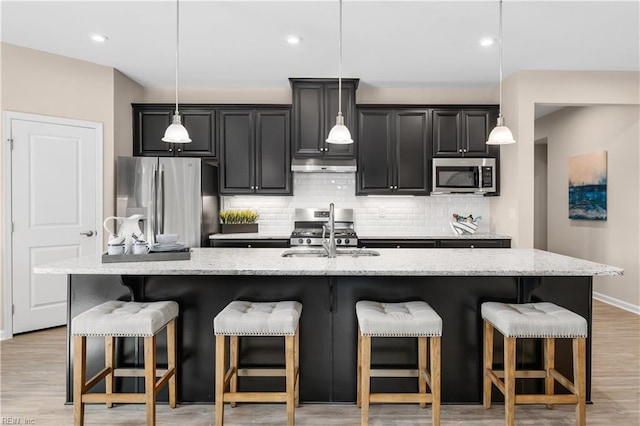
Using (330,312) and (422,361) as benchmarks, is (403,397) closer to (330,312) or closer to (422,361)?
(422,361)

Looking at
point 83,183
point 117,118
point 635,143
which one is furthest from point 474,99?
point 83,183

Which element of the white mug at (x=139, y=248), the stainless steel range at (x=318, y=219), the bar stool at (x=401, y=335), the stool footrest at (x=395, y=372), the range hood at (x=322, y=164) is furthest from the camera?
the stainless steel range at (x=318, y=219)

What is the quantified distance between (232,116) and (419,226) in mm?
2691

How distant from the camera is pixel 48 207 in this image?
3.98 meters

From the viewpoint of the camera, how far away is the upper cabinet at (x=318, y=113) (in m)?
4.62

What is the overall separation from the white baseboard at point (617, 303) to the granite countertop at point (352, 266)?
305cm

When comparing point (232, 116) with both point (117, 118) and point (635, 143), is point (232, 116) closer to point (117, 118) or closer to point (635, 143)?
point (117, 118)

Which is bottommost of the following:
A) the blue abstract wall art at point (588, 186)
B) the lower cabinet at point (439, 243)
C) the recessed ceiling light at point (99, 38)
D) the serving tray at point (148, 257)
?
the lower cabinet at point (439, 243)

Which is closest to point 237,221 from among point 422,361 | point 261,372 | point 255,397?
point 261,372

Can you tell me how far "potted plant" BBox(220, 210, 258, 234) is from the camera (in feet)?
15.4

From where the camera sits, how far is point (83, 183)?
13.8 ft

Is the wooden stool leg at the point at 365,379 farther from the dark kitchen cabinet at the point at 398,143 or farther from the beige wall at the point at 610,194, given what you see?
the beige wall at the point at 610,194

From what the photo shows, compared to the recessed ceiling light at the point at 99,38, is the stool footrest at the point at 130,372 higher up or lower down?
lower down

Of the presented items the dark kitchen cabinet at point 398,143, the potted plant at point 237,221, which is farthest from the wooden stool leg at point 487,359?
the potted plant at point 237,221
